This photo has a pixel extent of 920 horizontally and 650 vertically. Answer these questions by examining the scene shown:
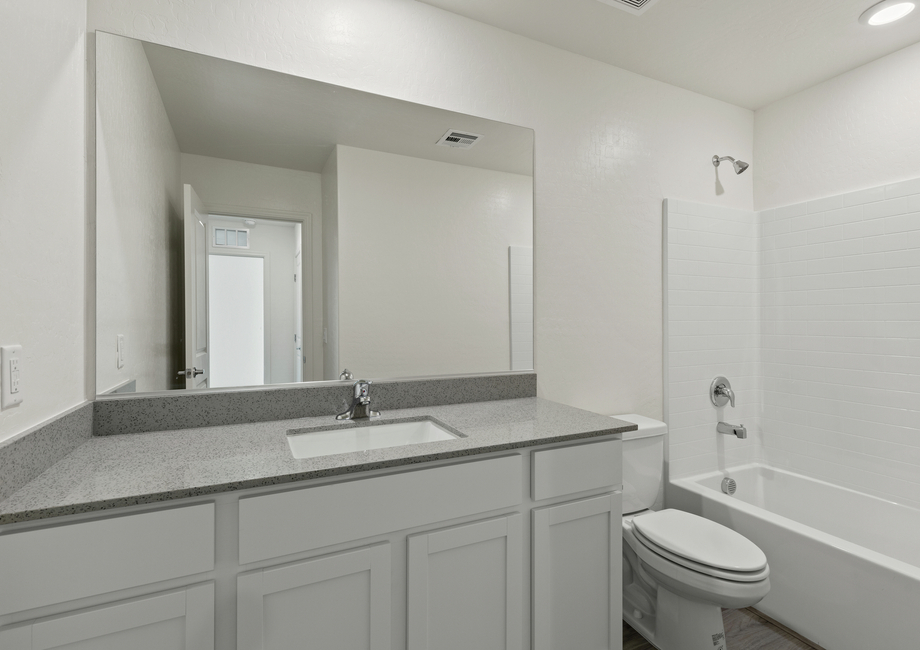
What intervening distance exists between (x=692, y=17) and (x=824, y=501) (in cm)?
236

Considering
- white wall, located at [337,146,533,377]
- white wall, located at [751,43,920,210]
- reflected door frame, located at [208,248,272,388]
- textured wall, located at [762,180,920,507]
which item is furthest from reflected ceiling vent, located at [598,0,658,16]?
reflected door frame, located at [208,248,272,388]

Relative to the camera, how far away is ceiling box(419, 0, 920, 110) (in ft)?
6.07

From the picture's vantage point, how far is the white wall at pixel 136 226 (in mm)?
1325

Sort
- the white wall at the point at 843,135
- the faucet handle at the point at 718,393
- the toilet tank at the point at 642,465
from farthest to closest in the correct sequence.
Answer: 1. the faucet handle at the point at 718,393
2. the white wall at the point at 843,135
3. the toilet tank at the point at 642,465

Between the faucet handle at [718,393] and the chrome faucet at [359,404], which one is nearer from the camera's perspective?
the chrome faucet at [359,404]

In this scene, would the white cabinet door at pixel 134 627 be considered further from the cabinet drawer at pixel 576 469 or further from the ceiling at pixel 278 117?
the ceiling at pixel 278 117

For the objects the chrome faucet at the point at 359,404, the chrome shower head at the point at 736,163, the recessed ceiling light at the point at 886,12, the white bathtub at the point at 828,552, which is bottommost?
the white bathtub at the point at 828,552

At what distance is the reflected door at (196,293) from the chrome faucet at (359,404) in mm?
457

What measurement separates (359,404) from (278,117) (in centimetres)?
103

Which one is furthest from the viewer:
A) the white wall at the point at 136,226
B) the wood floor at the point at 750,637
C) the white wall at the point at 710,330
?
the white wall at the point at 710,330

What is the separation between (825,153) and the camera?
95.6 inches

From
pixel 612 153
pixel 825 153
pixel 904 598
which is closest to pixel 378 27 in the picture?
pixel 612 153

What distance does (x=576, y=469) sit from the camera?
4.64 feet

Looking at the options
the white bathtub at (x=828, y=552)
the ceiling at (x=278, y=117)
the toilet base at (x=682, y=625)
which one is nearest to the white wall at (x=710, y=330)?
the white bathtub at (x=828, y=552)
